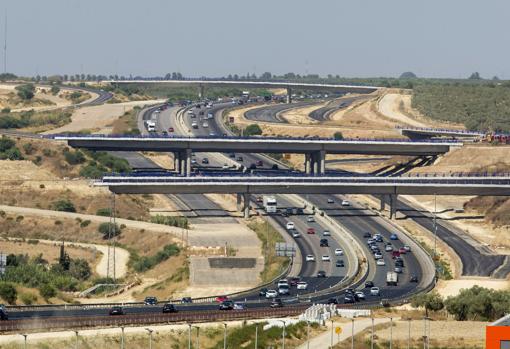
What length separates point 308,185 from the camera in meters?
168

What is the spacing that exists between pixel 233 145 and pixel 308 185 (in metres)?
21.2

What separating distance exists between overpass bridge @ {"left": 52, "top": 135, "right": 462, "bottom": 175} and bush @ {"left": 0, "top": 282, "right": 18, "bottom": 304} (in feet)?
262

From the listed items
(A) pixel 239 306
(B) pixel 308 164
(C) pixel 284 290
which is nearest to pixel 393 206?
(B) pixel 308 164

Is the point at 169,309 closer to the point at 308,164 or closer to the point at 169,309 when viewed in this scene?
the point at 169,309

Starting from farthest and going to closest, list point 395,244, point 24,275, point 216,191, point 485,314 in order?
point 216,191, point 395,244, point 24,275, point 485,314

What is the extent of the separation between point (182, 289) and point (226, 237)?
24.8 metres

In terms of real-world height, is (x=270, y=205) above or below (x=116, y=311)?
below

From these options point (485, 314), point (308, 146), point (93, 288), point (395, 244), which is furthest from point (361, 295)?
point (308, 146)

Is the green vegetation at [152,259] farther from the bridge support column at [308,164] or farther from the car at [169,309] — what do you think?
the bridge support column at [308,164]

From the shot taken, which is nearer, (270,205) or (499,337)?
(499,337)

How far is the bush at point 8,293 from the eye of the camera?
103 meters

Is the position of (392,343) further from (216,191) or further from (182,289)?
(216,191)

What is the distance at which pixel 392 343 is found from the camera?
293 ft

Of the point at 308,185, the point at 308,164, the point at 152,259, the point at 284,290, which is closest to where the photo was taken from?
the point at 284,290
